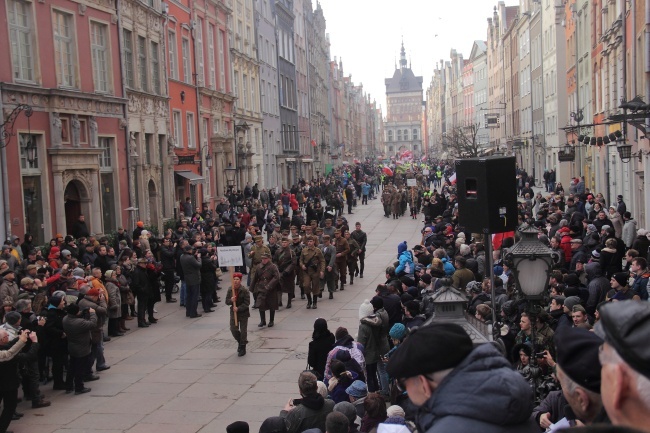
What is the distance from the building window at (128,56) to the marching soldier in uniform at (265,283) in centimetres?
1594

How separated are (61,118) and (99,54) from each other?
174 inches

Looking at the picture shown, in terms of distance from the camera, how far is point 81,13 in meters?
27.4

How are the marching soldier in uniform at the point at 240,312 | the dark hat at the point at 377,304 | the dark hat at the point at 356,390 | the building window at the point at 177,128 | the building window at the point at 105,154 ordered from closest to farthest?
the dark hat at the point at 356,390 < the dark hat at the point at 377,304 < the marching soldier in uniform at the point at 240,312 < the building window at the point at 105,154 < the building window at the point at 177,128

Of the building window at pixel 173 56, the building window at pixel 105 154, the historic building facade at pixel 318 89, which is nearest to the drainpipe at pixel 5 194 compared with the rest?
the building window at pixel 105 154

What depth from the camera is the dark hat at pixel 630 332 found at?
84.6 inches

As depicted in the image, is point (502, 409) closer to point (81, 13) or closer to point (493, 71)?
point (81, 13)

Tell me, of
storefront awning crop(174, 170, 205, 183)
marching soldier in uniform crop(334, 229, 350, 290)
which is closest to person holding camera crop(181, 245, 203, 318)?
marching soldier in uniform crop(334, 229, 350, 290)

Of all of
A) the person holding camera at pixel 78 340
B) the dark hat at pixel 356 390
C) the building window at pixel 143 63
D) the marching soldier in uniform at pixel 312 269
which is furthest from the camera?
the building window at pixel 143 63

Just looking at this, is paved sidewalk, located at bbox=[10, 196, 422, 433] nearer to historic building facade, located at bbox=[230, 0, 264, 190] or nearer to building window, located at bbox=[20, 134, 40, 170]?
building window, located at bbox=[20, 134, 40, 170]

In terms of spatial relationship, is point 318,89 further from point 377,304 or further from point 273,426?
point 273,426

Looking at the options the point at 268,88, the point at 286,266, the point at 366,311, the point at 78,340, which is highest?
the point at 268,88

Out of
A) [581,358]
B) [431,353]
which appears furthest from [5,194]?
[581,358]

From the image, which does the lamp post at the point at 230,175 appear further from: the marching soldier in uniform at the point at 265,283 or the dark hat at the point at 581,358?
the dark hat at the point at 581,358

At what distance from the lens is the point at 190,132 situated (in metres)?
39.9
